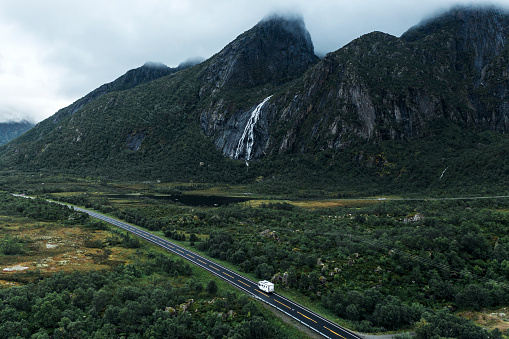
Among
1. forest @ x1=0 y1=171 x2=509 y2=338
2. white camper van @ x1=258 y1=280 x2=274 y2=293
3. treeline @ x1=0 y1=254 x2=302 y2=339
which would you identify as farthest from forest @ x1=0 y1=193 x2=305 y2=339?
forest @ x1=0 y1=171 x2=509 y2=338

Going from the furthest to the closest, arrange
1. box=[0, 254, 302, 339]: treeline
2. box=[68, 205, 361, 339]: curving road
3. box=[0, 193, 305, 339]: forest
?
box=[68, 205, 361, 339]: curving road
box=[0, 193, 305, 339]: forest
box=[0, 254, 302, 339]: treeline

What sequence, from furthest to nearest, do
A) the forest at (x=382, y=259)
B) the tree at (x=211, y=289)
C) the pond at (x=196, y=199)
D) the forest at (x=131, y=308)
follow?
the pond at (x=196, y=199) < the tree at (x=211, y=289) < the forest at (x=382, y=259) < the forest at (x=131, y=308)

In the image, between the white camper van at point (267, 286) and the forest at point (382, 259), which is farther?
the white camper van at point (267, 286)

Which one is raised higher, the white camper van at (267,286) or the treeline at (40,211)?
the treeline at (40,211)

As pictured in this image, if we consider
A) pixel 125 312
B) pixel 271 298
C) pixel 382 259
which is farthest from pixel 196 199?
pixel 125 312

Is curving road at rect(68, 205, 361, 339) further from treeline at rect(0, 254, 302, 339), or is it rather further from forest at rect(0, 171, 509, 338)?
treeline at rect(0, 254, 302, 339)

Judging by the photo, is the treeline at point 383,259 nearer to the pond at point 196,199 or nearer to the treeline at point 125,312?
the treeline at point 125,312

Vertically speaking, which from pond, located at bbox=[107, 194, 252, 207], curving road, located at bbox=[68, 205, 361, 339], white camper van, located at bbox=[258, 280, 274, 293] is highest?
pond, located at bbox=[107, 194, 252, 207]

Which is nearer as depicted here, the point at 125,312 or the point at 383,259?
the point at 125,312

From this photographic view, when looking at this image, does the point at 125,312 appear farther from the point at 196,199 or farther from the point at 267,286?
the point at 196,199

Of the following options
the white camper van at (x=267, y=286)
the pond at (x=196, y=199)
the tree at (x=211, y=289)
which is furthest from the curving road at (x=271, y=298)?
the pond at (x=196, y=199)

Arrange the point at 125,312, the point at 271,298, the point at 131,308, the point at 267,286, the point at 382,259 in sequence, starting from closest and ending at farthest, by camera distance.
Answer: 1. the point at 125,312
2. the point at 131,308
3. the point at 271,298
4. the point at 267,286
5. the point at 382,259
